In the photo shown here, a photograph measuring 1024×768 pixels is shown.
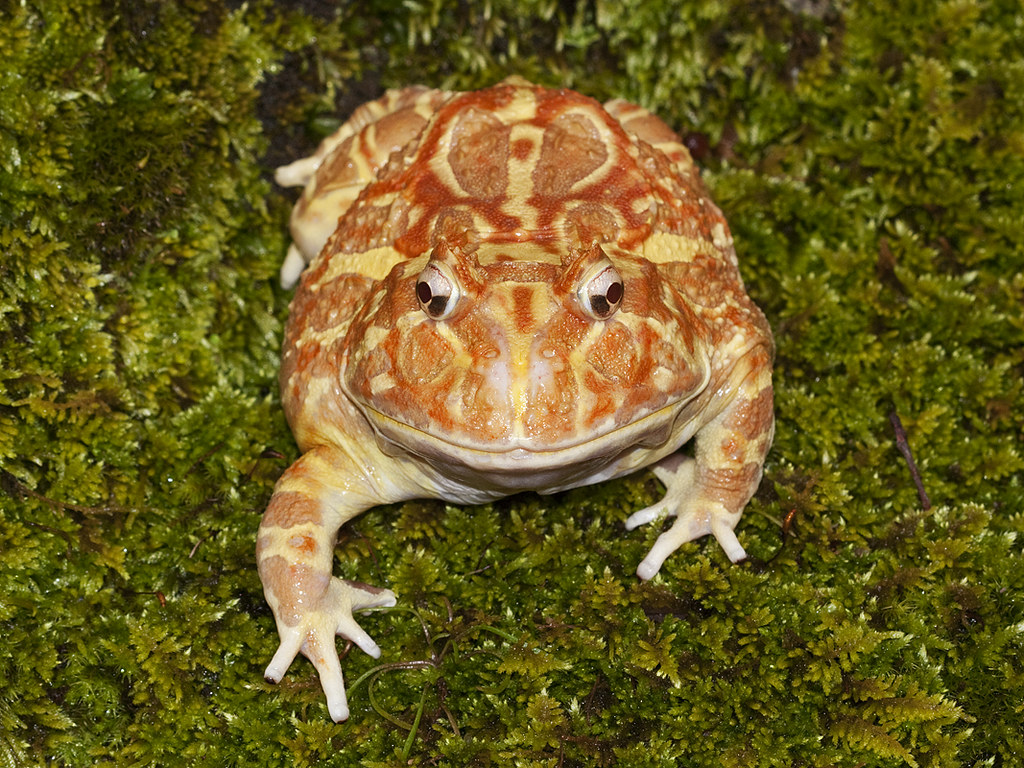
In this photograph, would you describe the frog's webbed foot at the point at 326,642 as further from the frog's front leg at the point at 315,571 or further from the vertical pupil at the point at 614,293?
the vertical pupil at the point at 614,293

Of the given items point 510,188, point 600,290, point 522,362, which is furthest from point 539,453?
point 510,188

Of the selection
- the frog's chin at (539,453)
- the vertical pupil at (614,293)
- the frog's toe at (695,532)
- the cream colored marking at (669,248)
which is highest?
the vertical pupil at (614,293)

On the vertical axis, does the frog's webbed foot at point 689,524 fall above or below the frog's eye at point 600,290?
below

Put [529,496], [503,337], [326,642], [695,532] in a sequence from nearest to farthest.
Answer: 1. [503,337]
2. [326,642]
3. [695,532]
4. [529,496]

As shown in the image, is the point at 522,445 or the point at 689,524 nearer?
the point at 522,445

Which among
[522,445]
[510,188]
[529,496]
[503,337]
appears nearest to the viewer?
[522,445]

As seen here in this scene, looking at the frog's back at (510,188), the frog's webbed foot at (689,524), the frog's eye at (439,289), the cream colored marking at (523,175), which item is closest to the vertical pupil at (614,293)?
the frog's back at (510,188)

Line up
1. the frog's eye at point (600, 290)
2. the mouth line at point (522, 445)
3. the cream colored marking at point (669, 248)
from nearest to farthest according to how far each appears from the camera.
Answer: the mouth line at point (522, 445) < the frog's eye at point (600, 290) < the cream colored marking at point (669, 248)

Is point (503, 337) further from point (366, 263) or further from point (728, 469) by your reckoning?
point (728, 469)
